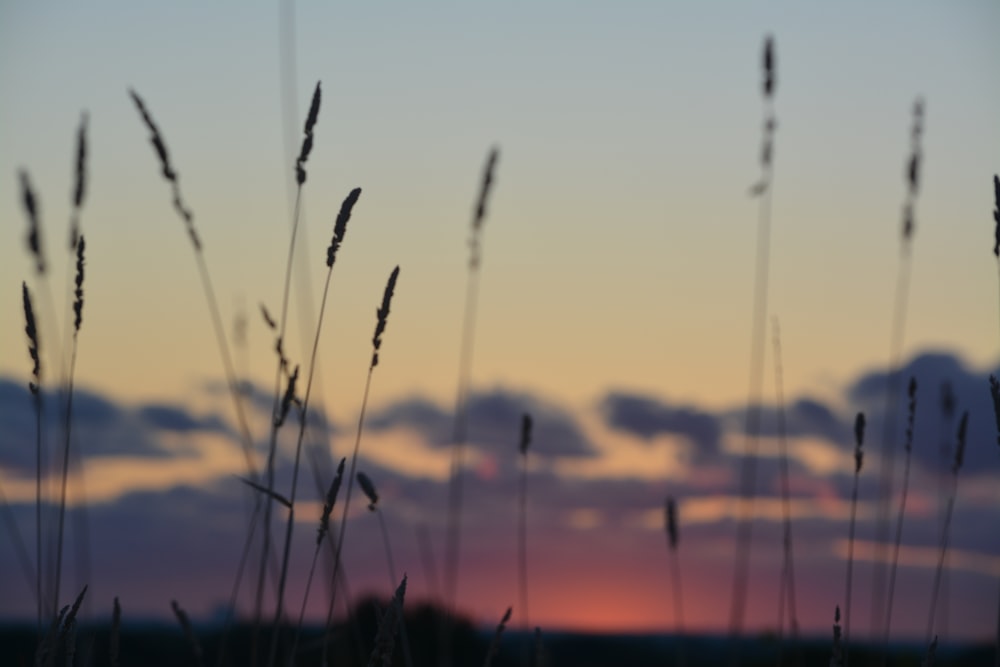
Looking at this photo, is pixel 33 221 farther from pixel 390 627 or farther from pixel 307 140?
pixel 390 627

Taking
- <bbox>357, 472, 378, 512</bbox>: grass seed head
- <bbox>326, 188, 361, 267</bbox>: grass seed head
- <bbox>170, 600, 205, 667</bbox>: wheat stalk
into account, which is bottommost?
<bbox>170, 600, 205, 667</bbox>: wheat stalk

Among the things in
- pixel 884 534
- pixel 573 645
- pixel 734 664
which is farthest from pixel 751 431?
pixel 573 645

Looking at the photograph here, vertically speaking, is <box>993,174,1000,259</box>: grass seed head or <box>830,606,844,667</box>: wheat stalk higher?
<box>993,174,1000,259</box>: grass seed head

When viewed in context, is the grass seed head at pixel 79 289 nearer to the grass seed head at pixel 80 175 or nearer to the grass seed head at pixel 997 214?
the grass seed head at pixel 80 175

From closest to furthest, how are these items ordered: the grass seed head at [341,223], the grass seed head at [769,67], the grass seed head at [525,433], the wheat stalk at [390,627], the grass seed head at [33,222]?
the wheat stalk at [390,627] → the grass seed head at [341,223] → the grass seed head at [33,222] → the grass seed head at [525,433] → the grass seed head at [769,67]

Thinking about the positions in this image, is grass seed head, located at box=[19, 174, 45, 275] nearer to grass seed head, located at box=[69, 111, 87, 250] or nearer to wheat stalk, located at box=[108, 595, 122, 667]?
grass seed head, located at box=[69, 111, 87, 250]

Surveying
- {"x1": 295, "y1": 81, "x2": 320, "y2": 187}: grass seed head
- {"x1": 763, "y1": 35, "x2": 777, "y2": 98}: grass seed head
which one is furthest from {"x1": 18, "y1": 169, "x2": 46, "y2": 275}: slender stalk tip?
{"x1": 763, "y1": 35, "x2": 777, "y2": 98}: grass seed head

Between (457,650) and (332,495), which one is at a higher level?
(332,495)

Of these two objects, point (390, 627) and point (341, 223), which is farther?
point (341, 223)

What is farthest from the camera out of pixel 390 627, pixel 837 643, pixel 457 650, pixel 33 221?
pixel 457 650

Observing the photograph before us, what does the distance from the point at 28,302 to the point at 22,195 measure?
386 millimetres

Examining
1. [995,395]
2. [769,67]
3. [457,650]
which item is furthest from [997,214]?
[457,650]

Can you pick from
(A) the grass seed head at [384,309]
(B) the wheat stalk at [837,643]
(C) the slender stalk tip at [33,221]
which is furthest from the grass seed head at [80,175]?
(B) the wheat stalk at [837,643]

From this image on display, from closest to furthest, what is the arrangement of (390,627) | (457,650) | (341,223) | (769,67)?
(390,627)
(341,223)
(769,67)
(457,650)
